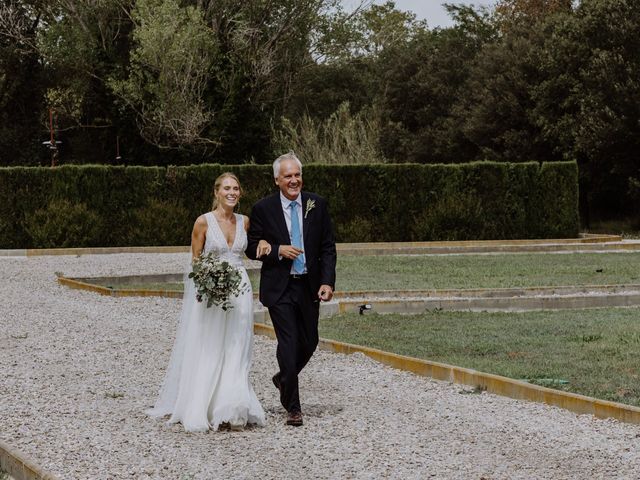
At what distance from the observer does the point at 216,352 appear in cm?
790

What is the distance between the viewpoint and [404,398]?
900 centimetres

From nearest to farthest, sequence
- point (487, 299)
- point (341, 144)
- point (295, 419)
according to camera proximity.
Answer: point (295, 419)
point (487, 299)
point (341, 144)

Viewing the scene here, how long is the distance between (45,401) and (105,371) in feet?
5.64

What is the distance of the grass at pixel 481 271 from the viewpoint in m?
19.0

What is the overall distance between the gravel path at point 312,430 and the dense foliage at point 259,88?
2825cm

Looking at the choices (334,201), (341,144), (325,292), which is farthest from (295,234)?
(341,144)

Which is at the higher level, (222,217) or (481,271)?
(222,217)

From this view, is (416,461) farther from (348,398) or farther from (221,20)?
(221,20)

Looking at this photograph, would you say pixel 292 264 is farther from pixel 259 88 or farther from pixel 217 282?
pixel 259 88

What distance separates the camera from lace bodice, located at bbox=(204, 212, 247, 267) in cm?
810

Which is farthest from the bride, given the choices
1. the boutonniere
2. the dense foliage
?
the dense foliage

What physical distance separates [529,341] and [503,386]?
2829 mm

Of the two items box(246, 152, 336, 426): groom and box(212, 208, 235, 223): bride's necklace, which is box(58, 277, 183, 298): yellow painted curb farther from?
box(246, 152, 336, 426): groom

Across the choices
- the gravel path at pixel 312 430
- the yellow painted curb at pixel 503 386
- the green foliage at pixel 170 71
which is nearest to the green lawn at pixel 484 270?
the yellow painted curb at pixel 503 386
